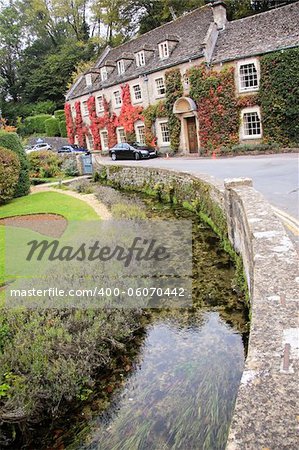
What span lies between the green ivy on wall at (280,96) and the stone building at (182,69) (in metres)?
0.56

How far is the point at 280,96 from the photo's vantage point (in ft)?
70.5

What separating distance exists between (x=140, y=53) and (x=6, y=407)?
2993cm

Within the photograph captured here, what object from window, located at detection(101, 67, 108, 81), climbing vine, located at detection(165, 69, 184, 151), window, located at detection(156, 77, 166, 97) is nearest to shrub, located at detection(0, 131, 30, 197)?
climbing vine, located at detection(165, 69, 184, 151)

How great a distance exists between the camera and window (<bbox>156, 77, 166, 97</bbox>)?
2818cm

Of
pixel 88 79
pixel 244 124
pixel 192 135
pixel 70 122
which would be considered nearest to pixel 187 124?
pixel 192 135

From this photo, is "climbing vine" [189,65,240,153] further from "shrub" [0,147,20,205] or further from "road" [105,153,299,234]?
"shrub" [0,147,20,205]

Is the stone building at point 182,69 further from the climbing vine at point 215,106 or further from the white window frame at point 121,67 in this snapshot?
the climbing vine at point 215,106

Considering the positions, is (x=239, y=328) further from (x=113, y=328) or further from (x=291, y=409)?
(x=291, y=409)

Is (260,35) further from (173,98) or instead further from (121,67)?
(121,67)

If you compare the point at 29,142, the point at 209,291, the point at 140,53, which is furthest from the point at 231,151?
the point at 29,142

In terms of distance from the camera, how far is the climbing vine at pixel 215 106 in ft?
78.2

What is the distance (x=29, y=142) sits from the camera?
157 ft

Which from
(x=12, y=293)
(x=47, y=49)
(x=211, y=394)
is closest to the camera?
(x=211, y=394)

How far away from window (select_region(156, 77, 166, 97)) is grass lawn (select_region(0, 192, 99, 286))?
44.6 feet
